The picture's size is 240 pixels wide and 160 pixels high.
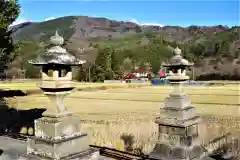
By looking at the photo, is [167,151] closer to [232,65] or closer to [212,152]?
[212,152]

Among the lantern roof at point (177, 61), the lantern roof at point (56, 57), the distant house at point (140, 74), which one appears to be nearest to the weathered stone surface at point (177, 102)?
the lantern roof at point (177, 61)

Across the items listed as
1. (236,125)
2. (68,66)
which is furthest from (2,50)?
(236,125)

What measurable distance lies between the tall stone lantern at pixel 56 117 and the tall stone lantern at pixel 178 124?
2.68 metres

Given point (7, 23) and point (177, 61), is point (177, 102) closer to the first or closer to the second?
point (177, 61)

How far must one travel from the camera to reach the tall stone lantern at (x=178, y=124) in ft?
25.3

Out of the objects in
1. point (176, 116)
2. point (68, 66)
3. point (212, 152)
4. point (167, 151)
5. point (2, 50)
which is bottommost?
point (212, 152)

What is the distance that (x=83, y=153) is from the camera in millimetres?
6039

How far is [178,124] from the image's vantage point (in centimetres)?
770

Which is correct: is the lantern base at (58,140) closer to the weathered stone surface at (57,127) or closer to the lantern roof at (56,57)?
the weathered stone surface at (57,127)

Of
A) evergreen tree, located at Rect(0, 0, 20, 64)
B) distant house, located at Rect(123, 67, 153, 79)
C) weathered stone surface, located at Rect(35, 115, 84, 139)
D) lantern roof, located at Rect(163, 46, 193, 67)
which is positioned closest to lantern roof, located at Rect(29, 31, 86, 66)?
weathered stone surface, located at Rect(35, 115, 84, 139)

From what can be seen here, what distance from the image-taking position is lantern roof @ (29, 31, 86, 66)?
579 cm

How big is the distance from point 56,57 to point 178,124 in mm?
3509

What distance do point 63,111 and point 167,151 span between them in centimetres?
328

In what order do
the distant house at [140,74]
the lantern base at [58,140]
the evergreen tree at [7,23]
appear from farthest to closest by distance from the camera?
1. the distant house at [140,74]
2. the evergreen tree at [7,23]
3. the lantern base at [58,140]
